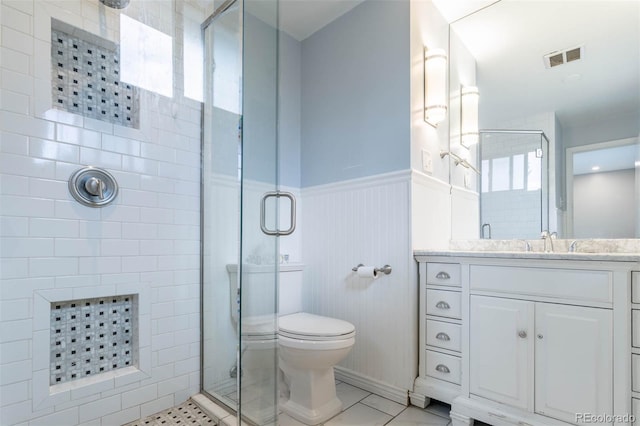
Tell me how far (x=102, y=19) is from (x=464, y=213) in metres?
2.32

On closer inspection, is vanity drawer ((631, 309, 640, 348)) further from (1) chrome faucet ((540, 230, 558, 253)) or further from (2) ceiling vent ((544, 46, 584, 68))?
(2) ceiling vent ((544, 46, 584, 68))

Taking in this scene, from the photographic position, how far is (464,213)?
2213mm

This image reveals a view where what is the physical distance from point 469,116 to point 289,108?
4.25 feet

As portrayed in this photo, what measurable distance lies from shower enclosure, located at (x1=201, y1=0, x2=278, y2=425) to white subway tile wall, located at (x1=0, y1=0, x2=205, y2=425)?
0.36 feet

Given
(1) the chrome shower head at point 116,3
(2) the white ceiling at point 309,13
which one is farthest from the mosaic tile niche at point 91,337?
(2) the white ceiling at point 309,13

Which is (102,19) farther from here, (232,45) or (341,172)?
(341,172)

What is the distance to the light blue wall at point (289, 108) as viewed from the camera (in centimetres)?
244

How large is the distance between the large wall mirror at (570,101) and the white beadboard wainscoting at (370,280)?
0.68 metres

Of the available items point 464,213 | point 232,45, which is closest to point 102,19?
point 232,45

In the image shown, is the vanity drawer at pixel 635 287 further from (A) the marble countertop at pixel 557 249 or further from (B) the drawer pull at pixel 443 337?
(B) the drawer pull at pixel 443 337

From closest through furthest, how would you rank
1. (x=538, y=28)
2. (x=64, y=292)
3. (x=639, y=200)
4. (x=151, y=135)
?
1. (x=64, y=292)
2. (x=639, y=200)
3. (x=151, y=135)
4. (x=538, y=28)

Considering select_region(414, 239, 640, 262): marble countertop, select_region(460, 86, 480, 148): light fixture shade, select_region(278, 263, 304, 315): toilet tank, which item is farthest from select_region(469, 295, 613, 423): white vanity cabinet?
select_region(460, 86, 480, 148): light fixture shade

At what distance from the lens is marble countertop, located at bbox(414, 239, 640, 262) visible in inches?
50.5

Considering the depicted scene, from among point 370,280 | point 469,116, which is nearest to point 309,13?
point 469,116
